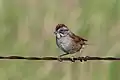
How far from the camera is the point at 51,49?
685 centimetres

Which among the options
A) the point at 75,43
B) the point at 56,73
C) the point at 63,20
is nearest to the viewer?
the point at 75,43

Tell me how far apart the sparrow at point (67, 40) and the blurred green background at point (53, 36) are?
46 cm

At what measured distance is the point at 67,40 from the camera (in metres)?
6.28

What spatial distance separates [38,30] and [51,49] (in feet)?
1.27

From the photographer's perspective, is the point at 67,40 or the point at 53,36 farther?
the point at 53,36

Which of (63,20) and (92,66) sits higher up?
(63,20)

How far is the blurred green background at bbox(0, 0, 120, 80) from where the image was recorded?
6.68 metres

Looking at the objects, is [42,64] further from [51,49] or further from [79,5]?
[79,5]

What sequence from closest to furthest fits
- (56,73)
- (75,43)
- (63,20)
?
(75,43) < (56,73) < (63,20)

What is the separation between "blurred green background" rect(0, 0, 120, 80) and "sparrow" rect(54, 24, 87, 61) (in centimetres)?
46

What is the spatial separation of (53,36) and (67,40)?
31.5 inches

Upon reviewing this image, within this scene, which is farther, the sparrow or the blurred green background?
the blurred green background

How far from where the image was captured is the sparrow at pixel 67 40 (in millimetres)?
6137

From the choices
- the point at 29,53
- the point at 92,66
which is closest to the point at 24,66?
the point at 29,53
